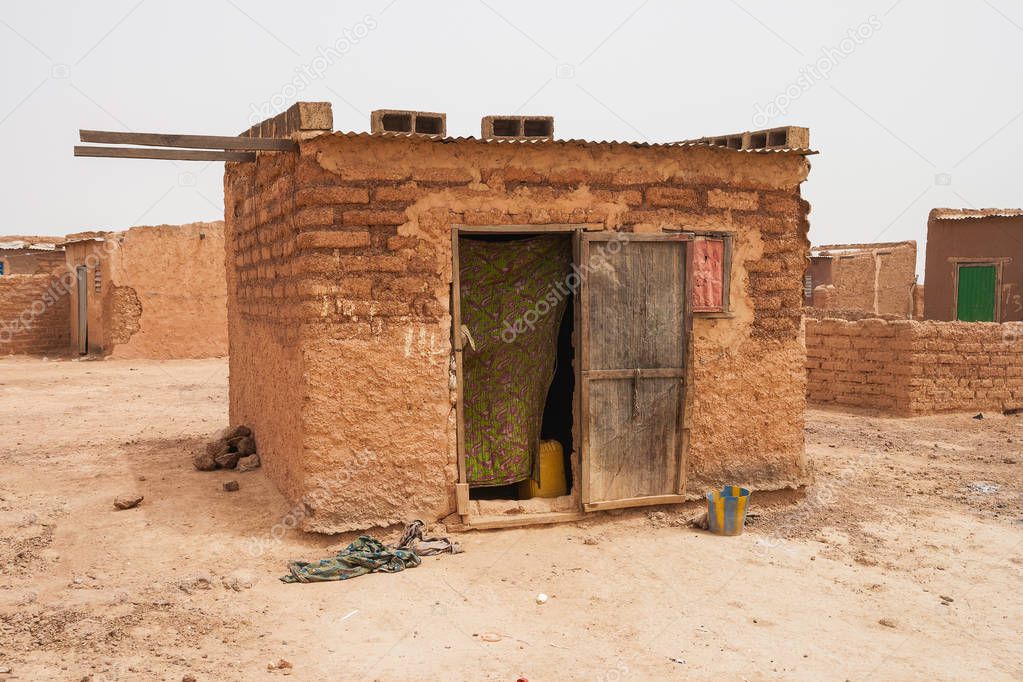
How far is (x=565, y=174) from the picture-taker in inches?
235

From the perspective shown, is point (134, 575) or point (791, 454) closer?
point (134, 575)

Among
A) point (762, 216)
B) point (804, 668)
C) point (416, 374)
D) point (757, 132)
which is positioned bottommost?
point (804, 668)

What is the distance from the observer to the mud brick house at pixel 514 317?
554cm

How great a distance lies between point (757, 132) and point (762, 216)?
736 millimetres

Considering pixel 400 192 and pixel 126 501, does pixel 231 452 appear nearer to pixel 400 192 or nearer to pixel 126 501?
pixel 126 501

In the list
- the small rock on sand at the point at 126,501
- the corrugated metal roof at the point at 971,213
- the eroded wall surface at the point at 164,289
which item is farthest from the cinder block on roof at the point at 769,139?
the eroded wall surface at the point at 164,289

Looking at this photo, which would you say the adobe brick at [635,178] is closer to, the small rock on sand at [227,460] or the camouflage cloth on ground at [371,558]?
the camouflage cloth on ground at [371,558]

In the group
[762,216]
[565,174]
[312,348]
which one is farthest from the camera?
[762,216]

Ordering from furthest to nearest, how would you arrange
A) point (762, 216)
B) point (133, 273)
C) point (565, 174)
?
point (133, 273)
point (762, 216)
point (565, 174)

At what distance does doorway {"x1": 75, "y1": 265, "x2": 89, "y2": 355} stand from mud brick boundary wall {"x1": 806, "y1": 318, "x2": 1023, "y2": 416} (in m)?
14.7

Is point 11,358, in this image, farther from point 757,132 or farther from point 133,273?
point 757,132

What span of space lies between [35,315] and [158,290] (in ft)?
A: 13.5

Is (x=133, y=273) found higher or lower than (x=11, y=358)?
higher

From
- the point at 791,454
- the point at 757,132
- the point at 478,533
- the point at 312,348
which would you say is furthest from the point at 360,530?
the point at 757,132
